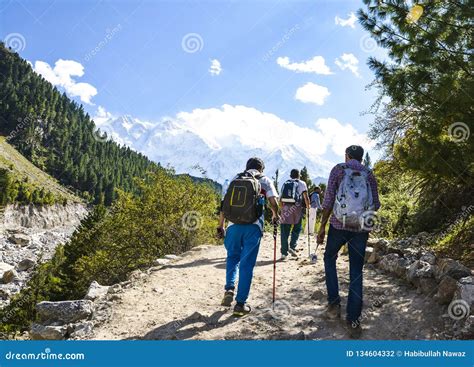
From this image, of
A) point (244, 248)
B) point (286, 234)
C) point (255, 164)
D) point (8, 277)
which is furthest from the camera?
point (8, 277)

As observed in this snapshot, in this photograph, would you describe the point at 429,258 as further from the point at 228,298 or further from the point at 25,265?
the point at 25,265

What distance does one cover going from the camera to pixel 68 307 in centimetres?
719

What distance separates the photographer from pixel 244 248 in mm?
6418

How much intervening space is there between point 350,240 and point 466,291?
1.63 meters

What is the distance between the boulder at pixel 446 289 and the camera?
595 cm

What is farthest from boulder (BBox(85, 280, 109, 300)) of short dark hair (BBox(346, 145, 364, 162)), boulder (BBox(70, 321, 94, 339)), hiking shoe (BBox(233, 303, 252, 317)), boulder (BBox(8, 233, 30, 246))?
boulder (BBox(8, 233, 30, 246))

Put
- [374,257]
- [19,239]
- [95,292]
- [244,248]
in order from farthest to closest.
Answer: [19,239] < [374,257] < [95,292] < [244,248]

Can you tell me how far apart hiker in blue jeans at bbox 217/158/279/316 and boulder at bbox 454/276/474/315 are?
2.76m

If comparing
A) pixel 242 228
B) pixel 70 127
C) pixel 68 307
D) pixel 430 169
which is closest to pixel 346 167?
pixel 242 228

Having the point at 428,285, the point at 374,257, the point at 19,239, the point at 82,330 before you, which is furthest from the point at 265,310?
the point at 19,239

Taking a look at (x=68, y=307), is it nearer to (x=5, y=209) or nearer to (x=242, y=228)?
(x=242, y=228)

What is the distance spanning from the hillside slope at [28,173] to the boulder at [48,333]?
129 m

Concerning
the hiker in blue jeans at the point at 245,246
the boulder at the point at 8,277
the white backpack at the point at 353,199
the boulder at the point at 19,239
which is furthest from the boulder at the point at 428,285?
the boulder at the point at 19,239

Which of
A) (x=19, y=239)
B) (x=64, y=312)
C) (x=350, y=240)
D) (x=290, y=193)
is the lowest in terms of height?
(x=19, y=239)
